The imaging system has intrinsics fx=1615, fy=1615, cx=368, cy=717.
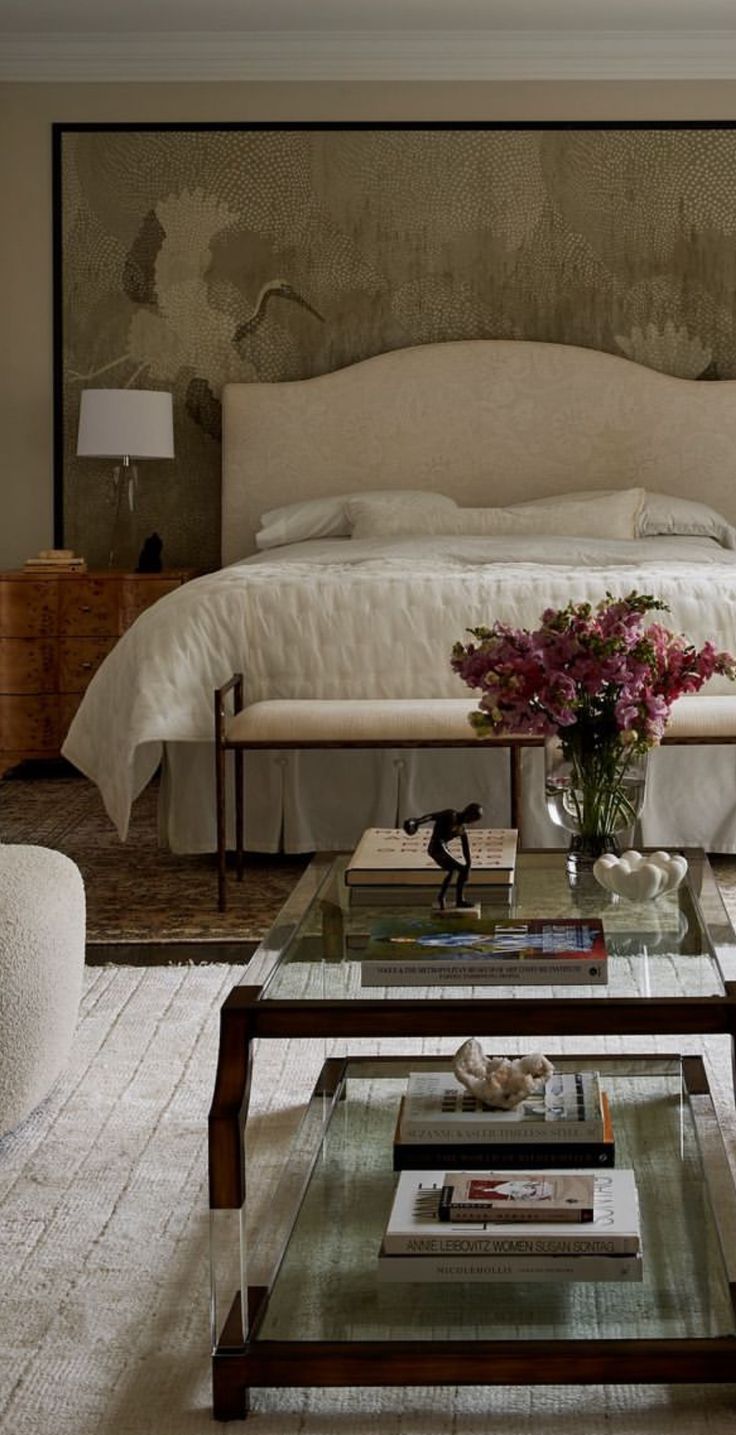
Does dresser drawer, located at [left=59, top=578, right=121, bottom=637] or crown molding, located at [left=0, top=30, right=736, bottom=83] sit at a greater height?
crown molding, located at [left=0, top=30, right=736, bottom=83]

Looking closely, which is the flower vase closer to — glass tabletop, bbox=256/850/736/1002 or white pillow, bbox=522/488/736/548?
glass tabletop, bbox=256/850/736/1002

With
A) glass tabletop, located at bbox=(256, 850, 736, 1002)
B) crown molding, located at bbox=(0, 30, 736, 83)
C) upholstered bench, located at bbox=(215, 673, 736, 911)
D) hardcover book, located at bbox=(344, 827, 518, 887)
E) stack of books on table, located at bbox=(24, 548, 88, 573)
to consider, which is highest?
crown molding, located at bbox=(0, 30, 736, 83)

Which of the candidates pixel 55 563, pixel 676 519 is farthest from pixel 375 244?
pixel 55 563

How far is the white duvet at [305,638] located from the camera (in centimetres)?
389

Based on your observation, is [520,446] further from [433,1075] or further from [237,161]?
[433,1075]

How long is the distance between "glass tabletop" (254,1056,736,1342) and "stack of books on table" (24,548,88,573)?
12.6 feet

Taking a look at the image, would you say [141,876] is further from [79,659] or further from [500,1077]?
[500,1077]

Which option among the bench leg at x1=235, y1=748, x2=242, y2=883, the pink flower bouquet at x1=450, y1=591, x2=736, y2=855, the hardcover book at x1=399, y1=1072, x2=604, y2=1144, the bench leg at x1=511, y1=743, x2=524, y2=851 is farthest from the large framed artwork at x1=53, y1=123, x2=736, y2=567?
the hardcover book at x1=399, y1=1072, x2=604, y2=1144

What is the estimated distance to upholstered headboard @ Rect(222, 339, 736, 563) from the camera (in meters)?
5.96

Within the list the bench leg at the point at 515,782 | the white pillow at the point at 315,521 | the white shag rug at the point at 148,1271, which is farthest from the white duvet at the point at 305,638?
the white pillow at the point at 315,521

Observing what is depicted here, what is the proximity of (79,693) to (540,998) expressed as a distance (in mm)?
4120

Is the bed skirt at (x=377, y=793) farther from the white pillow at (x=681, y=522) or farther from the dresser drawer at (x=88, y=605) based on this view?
the white pillow at (x=681, y=522)

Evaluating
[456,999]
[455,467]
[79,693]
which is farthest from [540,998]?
[455,467]

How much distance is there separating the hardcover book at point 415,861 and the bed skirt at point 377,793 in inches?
66.7
